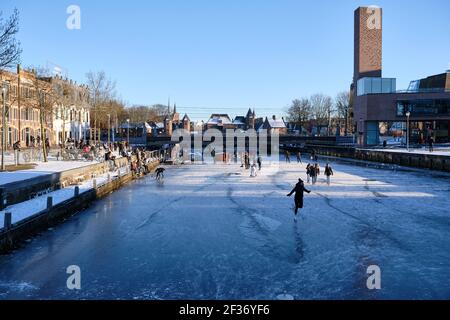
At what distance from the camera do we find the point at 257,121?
16188cm

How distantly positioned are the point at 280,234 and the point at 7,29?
16.3 m

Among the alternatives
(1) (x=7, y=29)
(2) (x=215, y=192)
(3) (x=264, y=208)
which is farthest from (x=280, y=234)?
(1) (x=7, y=29)

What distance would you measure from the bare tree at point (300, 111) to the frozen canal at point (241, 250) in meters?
100.0

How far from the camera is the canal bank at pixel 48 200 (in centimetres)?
1276

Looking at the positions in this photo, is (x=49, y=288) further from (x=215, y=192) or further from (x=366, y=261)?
(x=215, y=192)

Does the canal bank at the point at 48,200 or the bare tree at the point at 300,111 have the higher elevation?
→ the bare tree at the point at 300,111

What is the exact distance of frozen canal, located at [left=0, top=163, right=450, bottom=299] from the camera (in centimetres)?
891

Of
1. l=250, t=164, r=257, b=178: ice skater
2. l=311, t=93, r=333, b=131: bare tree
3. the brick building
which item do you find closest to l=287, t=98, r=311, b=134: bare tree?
l=311, t=93, r=333, b=131: bare tree

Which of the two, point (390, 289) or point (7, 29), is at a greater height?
point (7, 29)

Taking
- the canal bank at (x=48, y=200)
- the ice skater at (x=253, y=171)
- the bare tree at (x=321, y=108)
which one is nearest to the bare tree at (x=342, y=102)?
the bare tree at (x=321, y=108)

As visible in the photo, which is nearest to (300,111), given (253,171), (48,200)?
(253,171)

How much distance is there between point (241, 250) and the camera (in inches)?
472

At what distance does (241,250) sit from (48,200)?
765 centimetres

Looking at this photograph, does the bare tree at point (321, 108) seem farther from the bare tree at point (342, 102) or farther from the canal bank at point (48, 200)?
the canal bank at point (48, 200)
